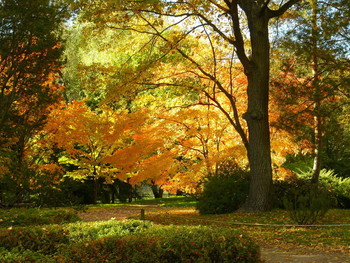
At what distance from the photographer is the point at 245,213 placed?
493 inches

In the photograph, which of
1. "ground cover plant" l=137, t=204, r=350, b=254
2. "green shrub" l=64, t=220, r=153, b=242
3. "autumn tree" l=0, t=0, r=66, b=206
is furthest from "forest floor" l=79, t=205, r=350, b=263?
"autumn tree" l=0, t=0, r=66, b=206

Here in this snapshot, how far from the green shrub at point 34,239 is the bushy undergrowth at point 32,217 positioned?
154cm

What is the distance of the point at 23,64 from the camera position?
31.0 feet

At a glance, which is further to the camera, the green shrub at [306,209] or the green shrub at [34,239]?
the green shrub at [306,209]

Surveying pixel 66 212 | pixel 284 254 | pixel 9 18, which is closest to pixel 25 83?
pixel 9 18

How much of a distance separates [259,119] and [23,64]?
23.3 ft

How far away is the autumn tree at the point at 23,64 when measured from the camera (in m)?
9.17

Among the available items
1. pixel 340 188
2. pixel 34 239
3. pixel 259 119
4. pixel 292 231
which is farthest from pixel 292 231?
pixel 340 188

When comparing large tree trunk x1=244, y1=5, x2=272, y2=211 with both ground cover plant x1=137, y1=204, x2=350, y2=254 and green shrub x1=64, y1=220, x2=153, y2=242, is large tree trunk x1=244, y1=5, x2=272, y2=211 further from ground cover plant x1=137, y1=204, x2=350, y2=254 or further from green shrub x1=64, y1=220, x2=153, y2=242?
green shrub x1=64, y1=220, x2=153, y2=242

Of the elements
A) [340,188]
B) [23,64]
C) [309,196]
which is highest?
[23,64]

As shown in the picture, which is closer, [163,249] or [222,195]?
[163,249]

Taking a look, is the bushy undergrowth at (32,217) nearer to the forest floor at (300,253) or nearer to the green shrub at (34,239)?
the green shrub at (34,239)

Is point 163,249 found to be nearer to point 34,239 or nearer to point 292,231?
point 34,239

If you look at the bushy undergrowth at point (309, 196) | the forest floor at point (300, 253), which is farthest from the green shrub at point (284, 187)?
the forest floor at point (300, 253)
